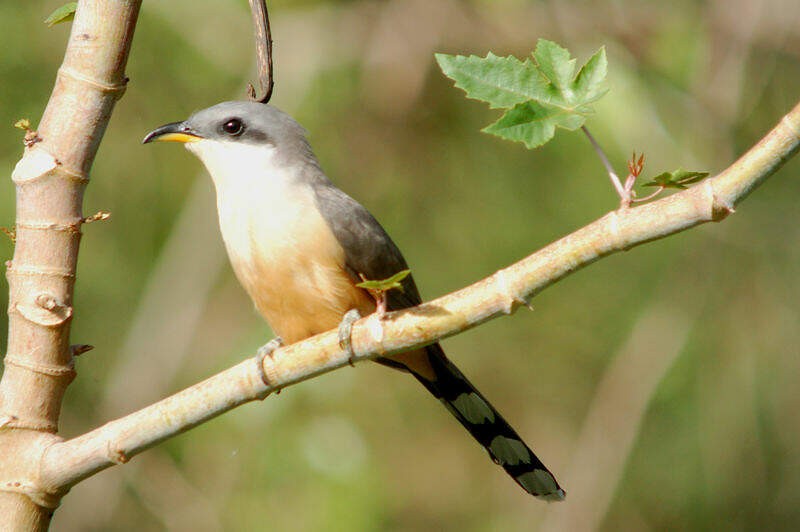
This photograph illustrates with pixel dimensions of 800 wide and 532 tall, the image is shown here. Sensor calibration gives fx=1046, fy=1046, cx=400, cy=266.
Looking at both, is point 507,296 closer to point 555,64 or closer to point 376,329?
point 376,329

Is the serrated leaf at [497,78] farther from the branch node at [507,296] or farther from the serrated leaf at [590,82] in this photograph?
the branch node at [507,296]

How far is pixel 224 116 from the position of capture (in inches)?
157

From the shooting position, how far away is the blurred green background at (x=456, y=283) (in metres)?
5.51

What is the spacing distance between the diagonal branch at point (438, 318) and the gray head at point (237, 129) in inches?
59.0

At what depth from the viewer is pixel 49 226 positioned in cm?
243

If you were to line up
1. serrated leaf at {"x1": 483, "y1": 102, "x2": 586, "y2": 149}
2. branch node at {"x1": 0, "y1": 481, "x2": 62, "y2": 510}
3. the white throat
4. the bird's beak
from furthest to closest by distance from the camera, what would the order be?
the bird's beak → the white throat → branch node at {"x1": 0, "y1": 481, "x2": 62, "y2": 510} → serrated leaf at {"x1": 483, "y1": 102, "x2": 586, "y2": 149}

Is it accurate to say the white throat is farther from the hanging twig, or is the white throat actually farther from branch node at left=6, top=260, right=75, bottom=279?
branch node at left=6, top=260, right=75, bottom=279

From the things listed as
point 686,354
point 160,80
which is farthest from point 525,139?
point 160,80

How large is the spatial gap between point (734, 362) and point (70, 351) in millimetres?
4459

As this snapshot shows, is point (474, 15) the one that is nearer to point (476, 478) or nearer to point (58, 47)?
point (58, 47)

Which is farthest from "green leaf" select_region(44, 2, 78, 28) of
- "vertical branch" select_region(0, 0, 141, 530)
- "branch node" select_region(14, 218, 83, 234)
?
"branch node" select_region(14, 218, 83, 234)

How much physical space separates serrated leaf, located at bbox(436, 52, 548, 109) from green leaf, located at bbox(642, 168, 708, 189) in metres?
0.32

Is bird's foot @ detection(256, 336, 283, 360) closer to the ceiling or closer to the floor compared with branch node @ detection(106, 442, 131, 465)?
closer to the floor

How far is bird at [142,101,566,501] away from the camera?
364cm
